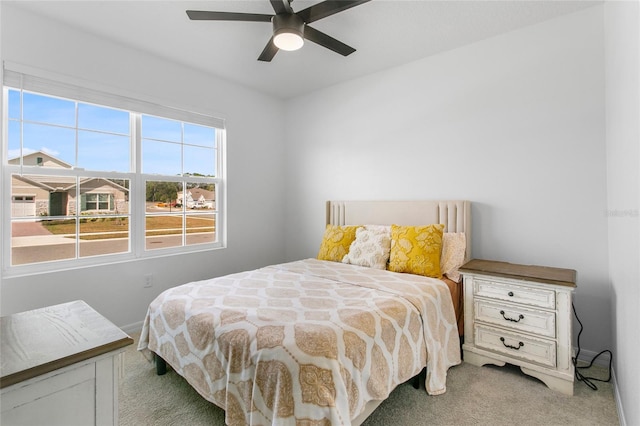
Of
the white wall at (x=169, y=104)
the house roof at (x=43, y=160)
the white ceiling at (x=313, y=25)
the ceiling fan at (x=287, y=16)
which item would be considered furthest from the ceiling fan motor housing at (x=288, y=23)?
the house roof at (x=43, y=160)

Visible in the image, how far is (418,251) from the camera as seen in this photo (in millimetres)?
2582

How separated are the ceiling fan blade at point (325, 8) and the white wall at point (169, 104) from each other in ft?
6.14

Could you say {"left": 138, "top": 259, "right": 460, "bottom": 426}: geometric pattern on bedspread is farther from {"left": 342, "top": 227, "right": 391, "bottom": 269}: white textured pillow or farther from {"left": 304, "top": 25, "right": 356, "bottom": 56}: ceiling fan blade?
{"left": 304, "top": 25, "right": 356, "bottom": 56}: ceiling fan blade

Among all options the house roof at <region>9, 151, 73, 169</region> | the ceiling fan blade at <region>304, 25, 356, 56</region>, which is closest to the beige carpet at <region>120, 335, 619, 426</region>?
the house roof at <region>9, 151, 73, 169</region>

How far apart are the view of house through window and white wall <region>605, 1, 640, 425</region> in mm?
3514

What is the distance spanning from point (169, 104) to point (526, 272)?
350cm

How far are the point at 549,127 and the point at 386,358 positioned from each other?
7.43 feet

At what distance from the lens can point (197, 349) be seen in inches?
66.2

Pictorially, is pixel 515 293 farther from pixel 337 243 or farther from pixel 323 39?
pixel 323 39

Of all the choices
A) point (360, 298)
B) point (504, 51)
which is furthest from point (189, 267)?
point (504, 51)

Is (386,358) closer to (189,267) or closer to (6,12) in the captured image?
(189,267)

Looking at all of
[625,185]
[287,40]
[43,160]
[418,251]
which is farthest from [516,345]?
[43,160]

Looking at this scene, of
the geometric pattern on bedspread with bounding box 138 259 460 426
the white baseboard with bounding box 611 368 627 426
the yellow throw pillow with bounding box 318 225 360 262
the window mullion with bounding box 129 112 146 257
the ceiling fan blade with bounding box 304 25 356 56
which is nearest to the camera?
the geometric pattern on bedspread with bounding box 138 259 460 426

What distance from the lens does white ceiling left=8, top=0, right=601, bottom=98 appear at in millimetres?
2287
